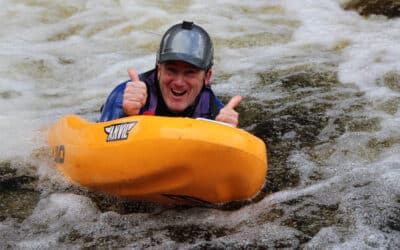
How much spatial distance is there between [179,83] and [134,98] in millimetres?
289

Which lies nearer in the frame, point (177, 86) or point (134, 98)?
point (134, 98)

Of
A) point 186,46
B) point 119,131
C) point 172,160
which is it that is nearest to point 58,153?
point 119,131

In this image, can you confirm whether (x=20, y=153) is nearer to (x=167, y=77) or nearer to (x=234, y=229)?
(x=167, y=77)

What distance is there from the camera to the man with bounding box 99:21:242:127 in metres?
3.95

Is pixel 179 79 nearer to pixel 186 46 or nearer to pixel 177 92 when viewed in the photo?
pixel 177 92

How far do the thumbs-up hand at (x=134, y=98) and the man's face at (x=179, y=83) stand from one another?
0.17 m

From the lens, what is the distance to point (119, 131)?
12.0 feet

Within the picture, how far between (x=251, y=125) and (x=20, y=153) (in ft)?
5.59

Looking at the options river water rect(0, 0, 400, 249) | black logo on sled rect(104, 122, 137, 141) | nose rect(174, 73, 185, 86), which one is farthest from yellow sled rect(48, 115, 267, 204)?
nose rect(174, 73, 185, 86)

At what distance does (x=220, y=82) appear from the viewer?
6.24 m

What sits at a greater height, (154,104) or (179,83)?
(179,83)

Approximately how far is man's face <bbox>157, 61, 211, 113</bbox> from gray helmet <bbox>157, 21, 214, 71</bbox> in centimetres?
6

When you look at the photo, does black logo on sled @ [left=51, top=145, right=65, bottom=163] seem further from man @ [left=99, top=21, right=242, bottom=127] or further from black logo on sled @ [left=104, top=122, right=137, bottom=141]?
black logo on sled @ [left=104, top=122, right=137, bottom=141]

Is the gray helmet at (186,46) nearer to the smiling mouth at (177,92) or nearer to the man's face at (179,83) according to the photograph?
the man's face at (179,83)
